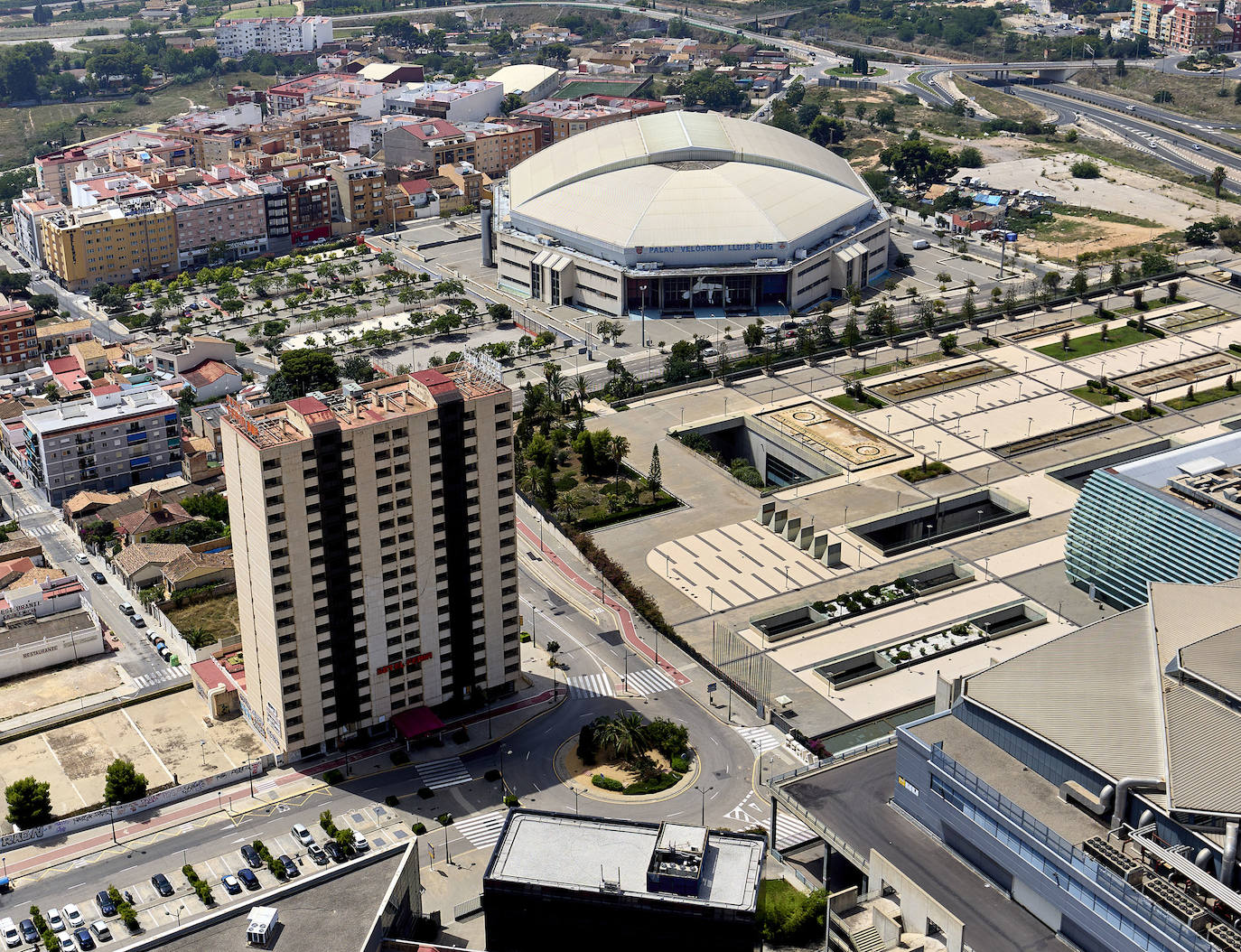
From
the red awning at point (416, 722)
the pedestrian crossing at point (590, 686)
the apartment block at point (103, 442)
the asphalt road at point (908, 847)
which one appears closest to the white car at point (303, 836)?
the red awning at point (416, 722)

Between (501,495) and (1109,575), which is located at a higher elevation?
(501,495)

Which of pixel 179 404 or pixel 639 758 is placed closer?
pixel 639 758

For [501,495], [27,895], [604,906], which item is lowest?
[27,895]

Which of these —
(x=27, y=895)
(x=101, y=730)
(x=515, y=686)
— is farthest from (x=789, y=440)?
(x=27, y=895)

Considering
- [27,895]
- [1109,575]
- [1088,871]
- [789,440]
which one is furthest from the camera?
[789,440]

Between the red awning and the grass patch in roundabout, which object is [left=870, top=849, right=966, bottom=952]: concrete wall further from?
the red awning

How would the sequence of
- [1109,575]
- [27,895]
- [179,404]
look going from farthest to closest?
[179,404] → [1109,575] → [27,895]

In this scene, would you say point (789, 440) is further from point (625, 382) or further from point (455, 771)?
point (455, 771)
